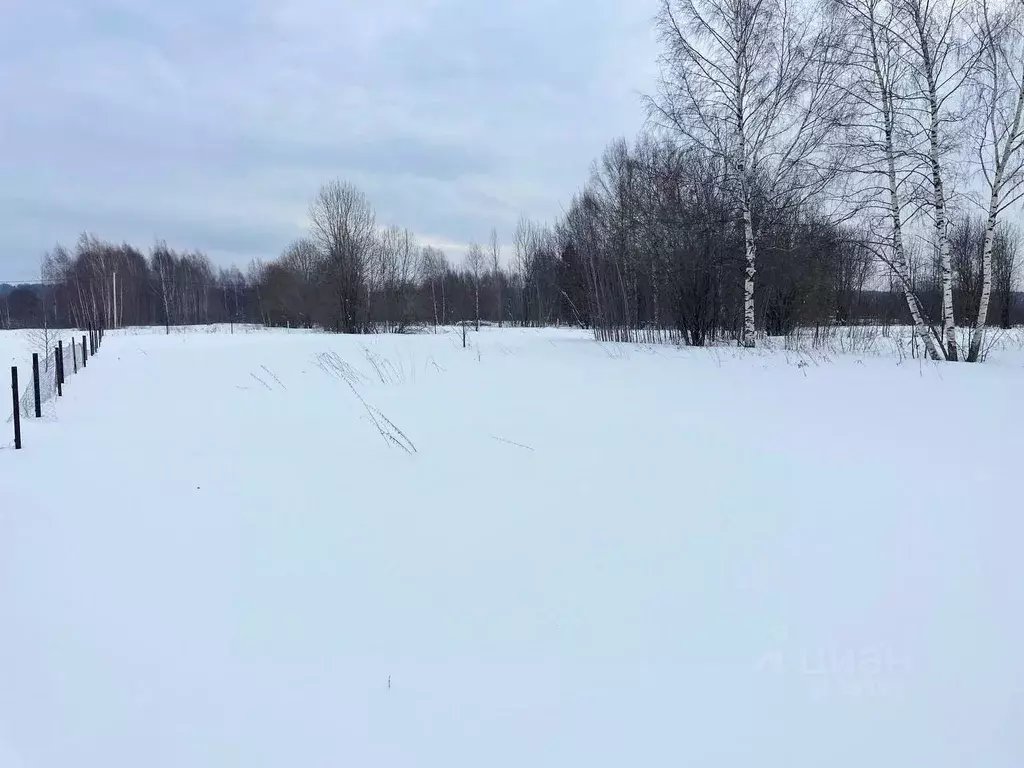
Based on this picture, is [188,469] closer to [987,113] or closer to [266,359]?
[266,359]

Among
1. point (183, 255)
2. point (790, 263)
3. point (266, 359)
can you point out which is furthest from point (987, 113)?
point (183, 255)

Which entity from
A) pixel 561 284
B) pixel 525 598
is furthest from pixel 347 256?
pixel 525 598

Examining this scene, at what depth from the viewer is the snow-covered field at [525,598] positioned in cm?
166

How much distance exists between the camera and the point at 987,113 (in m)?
9.57

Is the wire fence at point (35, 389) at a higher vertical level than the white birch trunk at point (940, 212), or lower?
lower

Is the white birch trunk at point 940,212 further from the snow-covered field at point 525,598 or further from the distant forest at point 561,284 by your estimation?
the snow-covered field at point 525,598

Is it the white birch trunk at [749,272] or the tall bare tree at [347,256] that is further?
the tall bare tree at [347,256]

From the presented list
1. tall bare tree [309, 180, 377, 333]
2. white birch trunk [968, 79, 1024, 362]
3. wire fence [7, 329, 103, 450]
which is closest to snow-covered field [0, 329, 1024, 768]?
wire fence [7, 329, 103, 450]

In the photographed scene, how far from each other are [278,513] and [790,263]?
15.1 m

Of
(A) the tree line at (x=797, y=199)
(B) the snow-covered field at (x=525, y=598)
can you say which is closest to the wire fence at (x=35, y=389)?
(B) the snow-covered field at (x=525, y=598)

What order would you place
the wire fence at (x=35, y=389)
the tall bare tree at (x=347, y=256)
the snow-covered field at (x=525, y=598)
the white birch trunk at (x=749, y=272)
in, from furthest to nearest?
1. the tall bare tree at (x=347, y=256)
2. the white birch trunk at (x=749, y=272)
3. the wire fence at (x=35, y=389)
4. the snow-covered field at (x=525, y=598)

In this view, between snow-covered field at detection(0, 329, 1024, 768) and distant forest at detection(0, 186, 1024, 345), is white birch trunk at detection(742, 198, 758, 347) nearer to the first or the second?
distant forest at detection(0, 186, 1024, 345)

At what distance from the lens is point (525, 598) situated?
237cm

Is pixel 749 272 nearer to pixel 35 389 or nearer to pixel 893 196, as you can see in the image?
pixel 893 196
